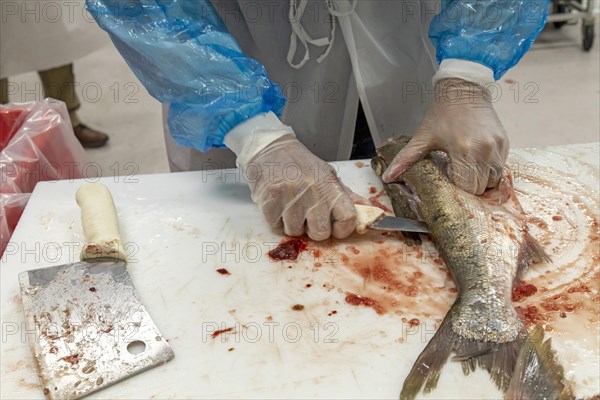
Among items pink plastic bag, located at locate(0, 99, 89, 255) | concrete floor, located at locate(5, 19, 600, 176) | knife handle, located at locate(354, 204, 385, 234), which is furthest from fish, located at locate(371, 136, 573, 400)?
concrete floor, located at locate(5, 19, 600, 176)

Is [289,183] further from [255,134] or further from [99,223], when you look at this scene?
[99,223]

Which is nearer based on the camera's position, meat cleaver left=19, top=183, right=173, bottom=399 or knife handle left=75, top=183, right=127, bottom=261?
meat cleaver left=19, top=183, right=173, bottom=399

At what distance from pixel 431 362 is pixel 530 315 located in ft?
0.74

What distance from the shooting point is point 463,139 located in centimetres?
146

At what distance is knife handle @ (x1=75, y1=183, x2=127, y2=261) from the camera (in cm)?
128

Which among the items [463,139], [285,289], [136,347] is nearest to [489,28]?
[463,139]

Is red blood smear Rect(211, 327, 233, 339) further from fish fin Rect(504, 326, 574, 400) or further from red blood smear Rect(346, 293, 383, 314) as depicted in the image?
fish fin Rect(504, 326, 574, 400)

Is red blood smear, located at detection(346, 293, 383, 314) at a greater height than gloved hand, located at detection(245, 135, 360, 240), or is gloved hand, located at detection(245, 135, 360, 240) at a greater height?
gloved hand, located at detection(245, 135, 360, 240)

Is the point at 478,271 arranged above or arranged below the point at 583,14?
above

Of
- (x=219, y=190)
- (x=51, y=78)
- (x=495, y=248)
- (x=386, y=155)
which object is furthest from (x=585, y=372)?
(x=51, y=78)

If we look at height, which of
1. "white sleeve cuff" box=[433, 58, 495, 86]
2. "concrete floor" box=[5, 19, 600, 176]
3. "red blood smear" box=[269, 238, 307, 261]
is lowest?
"concrete floor" box=[5, 19, 600, 176]

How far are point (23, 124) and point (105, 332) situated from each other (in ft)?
3.07

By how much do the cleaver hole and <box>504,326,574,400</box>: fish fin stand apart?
1.92 feet

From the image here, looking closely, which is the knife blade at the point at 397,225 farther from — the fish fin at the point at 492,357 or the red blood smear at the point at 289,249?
the fish fin at the point at 492,357
